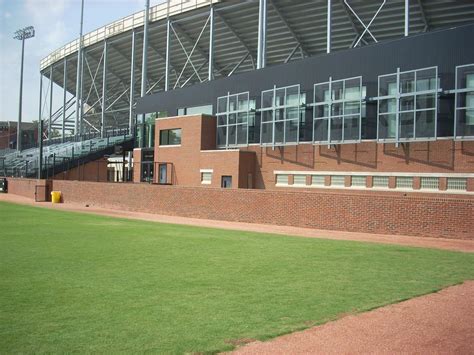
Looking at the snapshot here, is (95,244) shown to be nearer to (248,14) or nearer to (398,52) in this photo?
(398,52)

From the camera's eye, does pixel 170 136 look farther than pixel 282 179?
Yes

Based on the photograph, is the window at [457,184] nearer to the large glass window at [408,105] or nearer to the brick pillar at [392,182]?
the large glass window at [408,105]

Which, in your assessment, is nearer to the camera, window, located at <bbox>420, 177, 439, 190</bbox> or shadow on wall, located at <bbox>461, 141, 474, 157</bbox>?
shadow on wall, located at <bbox>461, 141, 474, 157</bbox>

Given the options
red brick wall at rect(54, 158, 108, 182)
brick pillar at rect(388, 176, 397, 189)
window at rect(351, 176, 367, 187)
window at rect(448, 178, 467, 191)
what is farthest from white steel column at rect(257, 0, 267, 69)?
red brick wall at rect(54, 158, 108, 182)

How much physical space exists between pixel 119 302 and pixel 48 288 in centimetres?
160

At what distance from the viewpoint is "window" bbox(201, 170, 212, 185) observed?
120ft

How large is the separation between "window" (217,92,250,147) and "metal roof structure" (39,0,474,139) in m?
4.27

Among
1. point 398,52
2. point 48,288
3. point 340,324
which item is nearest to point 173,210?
point 398,52

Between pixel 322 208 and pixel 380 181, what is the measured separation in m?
5.75

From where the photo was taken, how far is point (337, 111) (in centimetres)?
2903

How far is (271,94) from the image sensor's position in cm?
3356

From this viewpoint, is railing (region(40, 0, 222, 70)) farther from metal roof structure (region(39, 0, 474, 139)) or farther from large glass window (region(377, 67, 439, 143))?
large glass window (region(377, 67, 439, 143))

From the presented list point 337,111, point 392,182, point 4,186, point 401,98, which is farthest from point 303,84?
point 4,186

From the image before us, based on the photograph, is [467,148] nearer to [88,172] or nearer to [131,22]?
[88,172]
